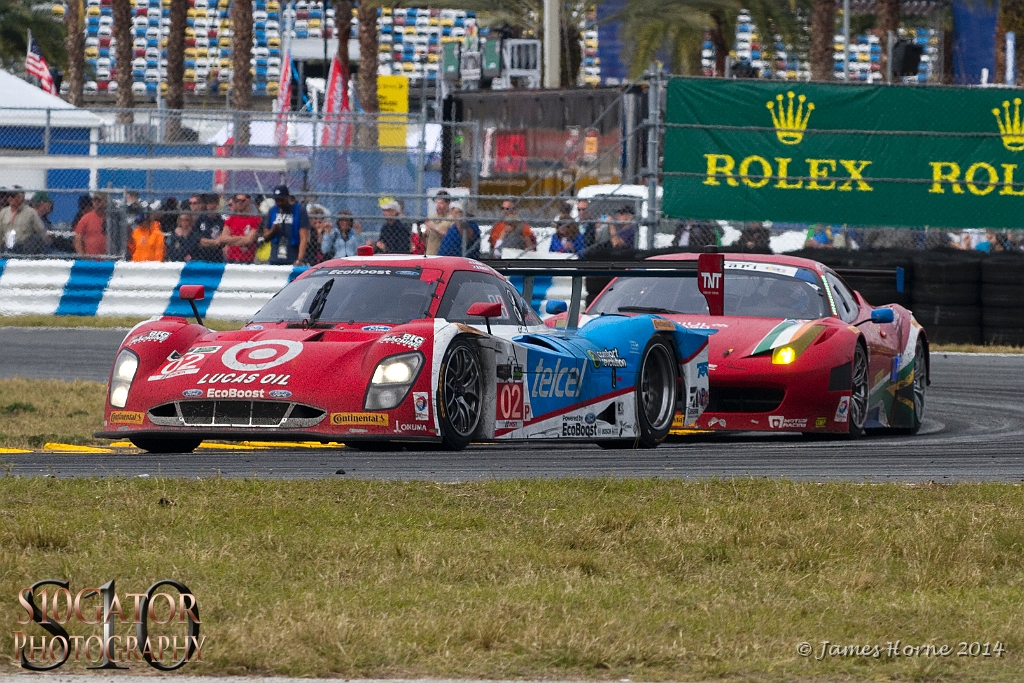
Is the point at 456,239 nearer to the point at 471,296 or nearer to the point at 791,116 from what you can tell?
the point at 791,116

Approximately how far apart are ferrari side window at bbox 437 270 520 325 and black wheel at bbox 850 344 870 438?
2717 mm

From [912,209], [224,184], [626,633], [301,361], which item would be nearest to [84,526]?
[626,633]

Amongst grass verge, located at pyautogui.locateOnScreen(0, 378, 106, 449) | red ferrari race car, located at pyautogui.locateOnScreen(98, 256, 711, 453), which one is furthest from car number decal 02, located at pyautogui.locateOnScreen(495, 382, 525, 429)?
grass verge, located at pyautogui.locateOnScreen(0, 378, 106, 449)

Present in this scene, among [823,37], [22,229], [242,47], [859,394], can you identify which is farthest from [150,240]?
[242,47]

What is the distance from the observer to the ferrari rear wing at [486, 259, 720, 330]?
10.3 metres

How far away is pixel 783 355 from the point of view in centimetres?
1097

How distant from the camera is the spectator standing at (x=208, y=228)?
20359 millimetres

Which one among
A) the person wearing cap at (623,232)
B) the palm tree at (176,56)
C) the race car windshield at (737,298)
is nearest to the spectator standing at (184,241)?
the person wearing cap at (623,232)

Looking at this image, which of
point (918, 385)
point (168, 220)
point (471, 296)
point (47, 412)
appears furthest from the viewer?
point (168, 220)

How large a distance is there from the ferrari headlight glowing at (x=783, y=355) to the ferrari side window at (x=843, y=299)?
1.03m

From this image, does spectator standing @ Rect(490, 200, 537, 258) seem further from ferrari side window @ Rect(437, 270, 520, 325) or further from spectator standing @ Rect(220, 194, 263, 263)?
ferrari side window @ Rect(437, 270, 520, 325)

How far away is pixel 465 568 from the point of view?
5.35m

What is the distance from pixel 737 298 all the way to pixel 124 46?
104ft

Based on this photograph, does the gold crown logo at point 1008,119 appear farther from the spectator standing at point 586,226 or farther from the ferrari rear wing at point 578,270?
the ferrari rear wing at point 578,270
